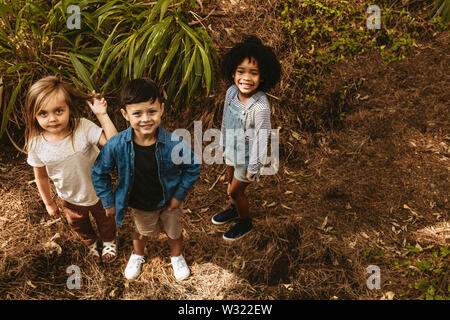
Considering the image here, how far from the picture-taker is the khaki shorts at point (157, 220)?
1.84 m

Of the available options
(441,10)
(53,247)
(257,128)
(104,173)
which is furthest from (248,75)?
(441,10)

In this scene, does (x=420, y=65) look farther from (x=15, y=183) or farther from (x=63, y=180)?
(x=15, y=183)

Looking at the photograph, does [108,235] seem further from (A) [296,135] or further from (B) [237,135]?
(A) [296,135]

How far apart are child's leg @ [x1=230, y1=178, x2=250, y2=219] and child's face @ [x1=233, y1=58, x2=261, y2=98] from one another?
575mm

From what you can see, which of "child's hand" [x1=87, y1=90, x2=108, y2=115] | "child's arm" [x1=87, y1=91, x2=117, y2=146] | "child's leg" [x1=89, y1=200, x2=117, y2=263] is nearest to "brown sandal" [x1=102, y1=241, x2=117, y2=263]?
"child's leg" [x1=89, y1=200, x2=117, y2=263]

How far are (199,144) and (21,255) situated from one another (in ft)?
5.09

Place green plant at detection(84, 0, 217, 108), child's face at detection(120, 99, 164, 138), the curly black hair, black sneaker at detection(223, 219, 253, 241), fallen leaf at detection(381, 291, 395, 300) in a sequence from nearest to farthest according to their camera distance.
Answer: child's face at detection(120, 99, 164, 138) → the curly black hair → fallen leaf at detection(381, 291, 395, 300) → black sneaker at detection(223, 219, 253, 241) → green plant at detection(84, 0, 217, 108)

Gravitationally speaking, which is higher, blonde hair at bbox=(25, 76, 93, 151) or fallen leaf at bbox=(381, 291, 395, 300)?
blonde hair at bbox=(25, 76, 93, 151)

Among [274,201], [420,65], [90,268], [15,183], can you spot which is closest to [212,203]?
[274,201]

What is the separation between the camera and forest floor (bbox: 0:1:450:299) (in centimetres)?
208

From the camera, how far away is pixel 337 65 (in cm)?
313

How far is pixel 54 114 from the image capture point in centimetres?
164

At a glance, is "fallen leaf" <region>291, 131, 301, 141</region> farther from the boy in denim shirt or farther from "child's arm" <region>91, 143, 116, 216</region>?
"child's arm" <region>91, 143, 116, 216</region>

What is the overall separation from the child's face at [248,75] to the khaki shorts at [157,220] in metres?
0.77
